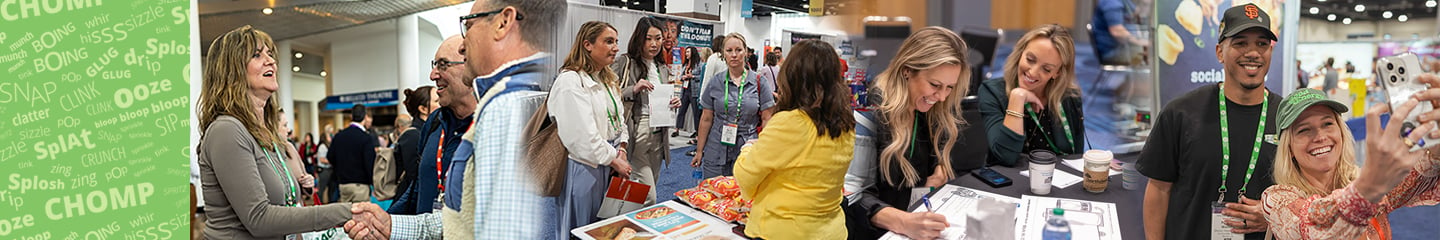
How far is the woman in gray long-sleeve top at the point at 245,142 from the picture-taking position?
5.03 ft

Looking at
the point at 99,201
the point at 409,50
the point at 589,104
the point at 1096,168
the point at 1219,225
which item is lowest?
the point at 99,201

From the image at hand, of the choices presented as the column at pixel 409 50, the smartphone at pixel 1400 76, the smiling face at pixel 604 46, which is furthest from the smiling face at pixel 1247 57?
the column at pixel 409 50

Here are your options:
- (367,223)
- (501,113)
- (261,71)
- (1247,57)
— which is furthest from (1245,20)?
(261,71)

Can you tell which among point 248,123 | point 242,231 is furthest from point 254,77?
point 242,231

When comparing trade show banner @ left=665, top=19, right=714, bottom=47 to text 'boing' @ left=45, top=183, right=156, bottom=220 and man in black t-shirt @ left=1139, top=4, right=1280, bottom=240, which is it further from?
text 'boing' @ left=45, top=183, right=156, bottom=220

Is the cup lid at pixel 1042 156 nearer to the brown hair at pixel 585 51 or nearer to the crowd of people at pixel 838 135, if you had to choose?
the crowd of people at pixel 838 135

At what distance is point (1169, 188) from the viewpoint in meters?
1.19

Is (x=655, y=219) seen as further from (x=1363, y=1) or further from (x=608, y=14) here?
(x=1363, y=1)

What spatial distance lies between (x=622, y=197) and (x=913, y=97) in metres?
0.57

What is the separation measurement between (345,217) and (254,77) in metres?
0.41

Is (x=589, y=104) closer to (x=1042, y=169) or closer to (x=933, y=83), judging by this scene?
(x=933, y=83)

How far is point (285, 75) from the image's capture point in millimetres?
1637

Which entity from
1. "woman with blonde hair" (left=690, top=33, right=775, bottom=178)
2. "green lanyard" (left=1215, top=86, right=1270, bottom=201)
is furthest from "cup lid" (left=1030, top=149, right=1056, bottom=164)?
"woman with blonde hair" (left=690, top=33, right=775, bottom=178)

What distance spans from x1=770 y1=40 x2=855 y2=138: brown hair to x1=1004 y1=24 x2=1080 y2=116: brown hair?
0.26 metres
